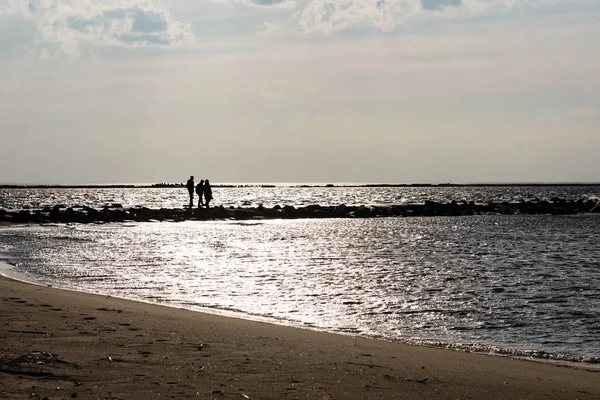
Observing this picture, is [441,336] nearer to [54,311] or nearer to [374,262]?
[54,311]

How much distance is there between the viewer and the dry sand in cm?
718

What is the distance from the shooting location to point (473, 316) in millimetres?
14586

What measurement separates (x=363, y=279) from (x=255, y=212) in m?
37.8

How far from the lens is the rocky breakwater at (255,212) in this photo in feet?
160

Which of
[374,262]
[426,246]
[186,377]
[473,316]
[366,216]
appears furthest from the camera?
[366,216]

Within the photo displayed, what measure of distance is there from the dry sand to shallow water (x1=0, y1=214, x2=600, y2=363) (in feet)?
6.51

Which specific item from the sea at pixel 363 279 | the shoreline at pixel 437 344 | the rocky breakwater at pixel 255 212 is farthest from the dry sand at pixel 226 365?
the rocky breakwater at pixel 255 212

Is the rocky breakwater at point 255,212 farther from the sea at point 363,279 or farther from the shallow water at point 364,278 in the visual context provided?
the sea at point 363,279

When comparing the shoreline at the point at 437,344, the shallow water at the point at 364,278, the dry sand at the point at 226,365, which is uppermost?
the dry sand at the point at 226,365

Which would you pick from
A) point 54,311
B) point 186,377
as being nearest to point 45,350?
point 186,377

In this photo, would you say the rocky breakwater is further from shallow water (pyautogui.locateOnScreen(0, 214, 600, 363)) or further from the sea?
the sea

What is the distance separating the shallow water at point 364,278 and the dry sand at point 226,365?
1985 mm

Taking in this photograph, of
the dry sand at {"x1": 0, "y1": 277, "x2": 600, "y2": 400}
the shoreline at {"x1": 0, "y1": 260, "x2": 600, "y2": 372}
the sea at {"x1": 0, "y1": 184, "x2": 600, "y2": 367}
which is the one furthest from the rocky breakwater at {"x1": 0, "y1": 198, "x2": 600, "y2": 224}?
the dry sand at {"x1": 0, "y1": 277, "x2": 600, "y2": 400}

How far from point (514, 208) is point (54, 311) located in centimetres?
6595
